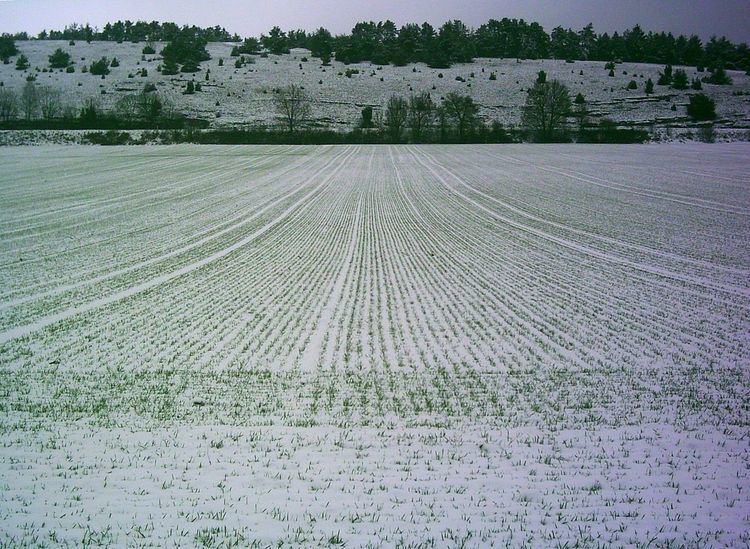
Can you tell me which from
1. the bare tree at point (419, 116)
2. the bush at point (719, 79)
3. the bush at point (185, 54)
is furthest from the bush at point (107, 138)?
the bush at point (719, 79)

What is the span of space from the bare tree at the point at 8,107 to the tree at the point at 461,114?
66.0 metres

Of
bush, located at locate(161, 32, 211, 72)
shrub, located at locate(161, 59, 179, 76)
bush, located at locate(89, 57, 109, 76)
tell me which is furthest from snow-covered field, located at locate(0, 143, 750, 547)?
bush, located at locate(161, 32, 211, 72)

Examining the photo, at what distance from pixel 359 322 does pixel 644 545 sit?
9090mm

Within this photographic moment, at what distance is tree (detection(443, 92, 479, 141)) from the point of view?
3401 inches

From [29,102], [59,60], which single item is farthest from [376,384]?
[59,60]

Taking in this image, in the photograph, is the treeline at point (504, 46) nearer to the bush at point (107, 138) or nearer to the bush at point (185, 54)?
the bush at point (185, 54)

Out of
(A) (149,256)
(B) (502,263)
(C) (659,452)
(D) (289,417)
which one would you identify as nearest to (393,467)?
(D) (289,417)

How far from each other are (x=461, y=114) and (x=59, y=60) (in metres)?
85.1

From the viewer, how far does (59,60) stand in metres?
119

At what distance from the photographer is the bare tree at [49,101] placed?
9162 cm

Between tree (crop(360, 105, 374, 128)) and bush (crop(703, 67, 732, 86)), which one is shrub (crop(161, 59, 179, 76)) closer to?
tree (crop(360, 105, 374, 128))

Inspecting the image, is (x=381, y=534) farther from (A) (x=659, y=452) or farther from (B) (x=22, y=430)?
(B) (x=22, y=430)

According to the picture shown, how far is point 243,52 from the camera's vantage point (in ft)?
462

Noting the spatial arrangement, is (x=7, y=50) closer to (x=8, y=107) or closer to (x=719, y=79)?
(x=8, y=107)
